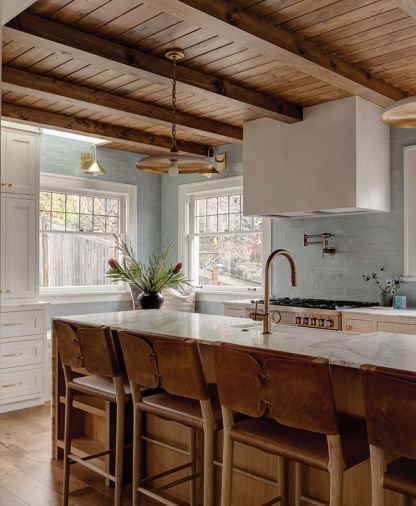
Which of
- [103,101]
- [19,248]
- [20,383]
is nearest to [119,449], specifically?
[20,383]

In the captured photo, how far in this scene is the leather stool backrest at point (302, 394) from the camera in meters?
1.84

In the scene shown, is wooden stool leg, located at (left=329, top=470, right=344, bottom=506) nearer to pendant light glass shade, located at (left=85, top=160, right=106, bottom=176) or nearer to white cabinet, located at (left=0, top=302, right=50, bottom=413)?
white cabinet, located at (left=0, top=302, right=50, bottom=413)

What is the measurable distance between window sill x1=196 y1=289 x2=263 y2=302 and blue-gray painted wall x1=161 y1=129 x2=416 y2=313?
12.7 inches

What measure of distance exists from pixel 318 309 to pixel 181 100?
2199 mm

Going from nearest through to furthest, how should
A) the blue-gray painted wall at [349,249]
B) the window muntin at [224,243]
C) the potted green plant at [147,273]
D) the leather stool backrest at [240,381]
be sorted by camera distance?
the leather stool backrest at [240,381]
the potted green plant at [147,273]
the blue-gray painted wall at [349,249]
the window muntin at [224,243]

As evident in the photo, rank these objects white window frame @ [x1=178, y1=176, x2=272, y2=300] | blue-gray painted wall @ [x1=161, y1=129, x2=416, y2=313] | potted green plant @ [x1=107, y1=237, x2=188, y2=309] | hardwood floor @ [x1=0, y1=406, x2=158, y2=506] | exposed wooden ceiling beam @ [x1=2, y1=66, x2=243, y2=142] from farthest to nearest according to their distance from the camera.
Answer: white window frame @ [x1=178, y1=176, x2=272, y2=300] → blue-gray painted wall @ [x1=161, y1=129, x2=416, y2=313] → potted green plant @ [x1=107, y1=237, x2=188, y2=309] → exposed wooden ceiling beam @ [x1=2, y1=66, x2=243, y2=142] → hardwood floor @ [x1=0, y1=406, x2=158, y2=506]

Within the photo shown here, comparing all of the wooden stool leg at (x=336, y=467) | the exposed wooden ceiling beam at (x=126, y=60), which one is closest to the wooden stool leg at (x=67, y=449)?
the wooden stool leg at (x=336, y=467)

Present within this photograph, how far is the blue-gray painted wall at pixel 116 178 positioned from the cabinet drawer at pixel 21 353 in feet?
2.71

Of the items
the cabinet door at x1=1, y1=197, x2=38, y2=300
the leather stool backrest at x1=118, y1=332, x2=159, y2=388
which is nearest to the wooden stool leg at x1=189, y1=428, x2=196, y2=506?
the leather stool backrest at x1=118, y1=332, x2=159, y2=388

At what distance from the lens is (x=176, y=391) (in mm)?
2428

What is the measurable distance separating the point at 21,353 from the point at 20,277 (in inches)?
29.2

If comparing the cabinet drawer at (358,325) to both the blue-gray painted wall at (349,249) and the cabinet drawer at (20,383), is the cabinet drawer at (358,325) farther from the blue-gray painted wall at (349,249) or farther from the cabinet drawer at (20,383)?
the cabinet drawer at (20,383)

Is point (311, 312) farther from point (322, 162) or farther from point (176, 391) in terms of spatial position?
point (176, 391)

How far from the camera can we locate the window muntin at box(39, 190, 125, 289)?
20.2ft
